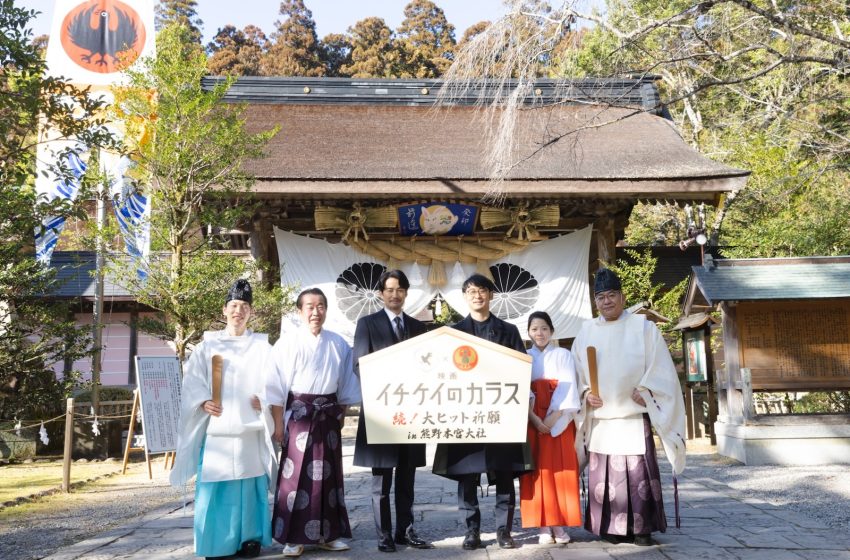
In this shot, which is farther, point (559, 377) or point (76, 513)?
point (76, 513)

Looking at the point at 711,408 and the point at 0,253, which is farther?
the point at 711,408

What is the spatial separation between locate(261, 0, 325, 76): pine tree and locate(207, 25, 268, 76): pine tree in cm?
45

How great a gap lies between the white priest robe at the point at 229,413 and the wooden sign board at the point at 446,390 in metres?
0.55

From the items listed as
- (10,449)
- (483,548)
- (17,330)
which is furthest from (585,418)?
(10,449)

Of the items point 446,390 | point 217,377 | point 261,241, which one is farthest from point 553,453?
point 261,241

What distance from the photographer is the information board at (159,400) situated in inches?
259

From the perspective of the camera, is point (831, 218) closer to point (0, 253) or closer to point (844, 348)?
point (844, 348)

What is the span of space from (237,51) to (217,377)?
26.8 m

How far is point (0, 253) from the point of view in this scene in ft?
24.8

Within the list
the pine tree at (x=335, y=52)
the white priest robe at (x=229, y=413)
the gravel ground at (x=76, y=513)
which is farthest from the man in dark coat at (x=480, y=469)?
the pine tree at (x=335, y=52)

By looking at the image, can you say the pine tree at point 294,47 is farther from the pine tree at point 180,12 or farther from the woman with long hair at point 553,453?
the woman with long hair at point 553,453

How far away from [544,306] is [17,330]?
6343 mm

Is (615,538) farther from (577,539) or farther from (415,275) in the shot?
(415,275)

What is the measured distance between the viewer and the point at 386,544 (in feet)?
11.8
